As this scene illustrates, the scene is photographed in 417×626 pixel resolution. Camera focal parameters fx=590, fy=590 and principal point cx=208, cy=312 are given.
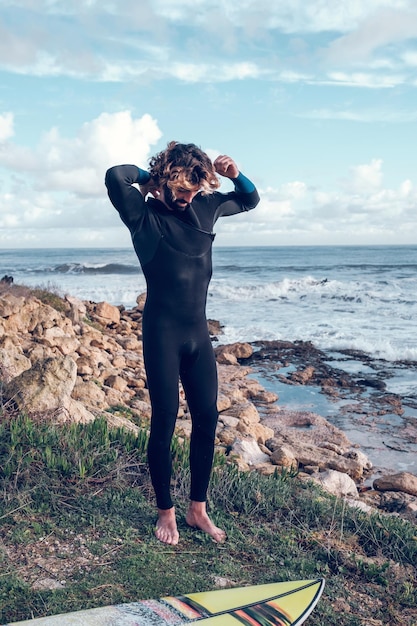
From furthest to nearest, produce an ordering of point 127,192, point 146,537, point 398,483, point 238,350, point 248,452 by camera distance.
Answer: point 238,350 < point 248,452 < point 398,483 < point 146,537 < point 127,192

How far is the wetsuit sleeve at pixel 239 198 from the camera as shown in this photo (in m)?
3.70

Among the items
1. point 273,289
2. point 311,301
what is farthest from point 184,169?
point 273,289

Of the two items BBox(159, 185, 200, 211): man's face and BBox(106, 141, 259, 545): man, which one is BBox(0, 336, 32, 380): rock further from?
BBox(159, 185, 200, 211): man's face

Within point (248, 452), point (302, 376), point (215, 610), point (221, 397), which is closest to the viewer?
point (215, 610)

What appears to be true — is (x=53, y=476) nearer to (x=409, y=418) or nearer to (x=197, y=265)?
(x=197, y=265)

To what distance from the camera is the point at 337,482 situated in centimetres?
567

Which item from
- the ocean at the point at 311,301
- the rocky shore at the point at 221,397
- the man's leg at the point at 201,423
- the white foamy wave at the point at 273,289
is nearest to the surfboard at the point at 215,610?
the man's leg at the point at 201,423

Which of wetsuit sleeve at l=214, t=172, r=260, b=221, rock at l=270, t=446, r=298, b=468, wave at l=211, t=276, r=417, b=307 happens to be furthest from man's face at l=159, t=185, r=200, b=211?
wave at l=211, t=276, r=417, b=307

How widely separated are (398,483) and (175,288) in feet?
12.3

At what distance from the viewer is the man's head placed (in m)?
3.26

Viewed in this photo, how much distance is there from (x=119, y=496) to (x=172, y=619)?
4.42 feet

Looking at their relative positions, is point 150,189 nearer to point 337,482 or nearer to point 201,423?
point 201,423

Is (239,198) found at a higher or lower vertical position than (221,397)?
higher

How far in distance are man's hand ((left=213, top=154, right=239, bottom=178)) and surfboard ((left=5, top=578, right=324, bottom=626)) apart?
7.67 ft
